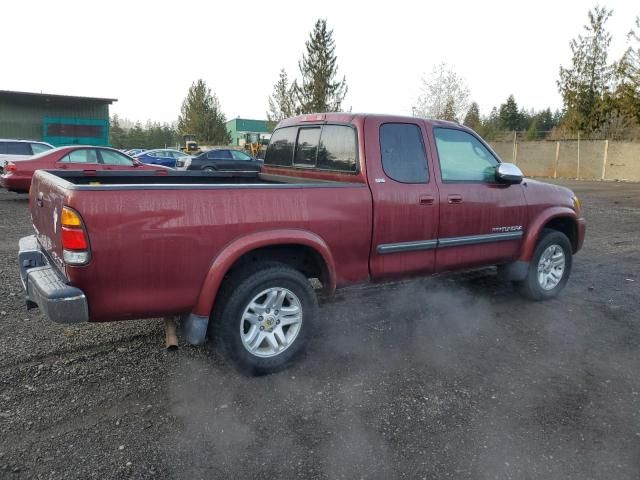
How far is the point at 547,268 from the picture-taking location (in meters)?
5.28

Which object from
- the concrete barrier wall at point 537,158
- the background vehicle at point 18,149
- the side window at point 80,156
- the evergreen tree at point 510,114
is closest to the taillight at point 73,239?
the side window at point 80,156

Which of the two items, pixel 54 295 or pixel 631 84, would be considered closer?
pixel 54 295

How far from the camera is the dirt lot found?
8.34 ft

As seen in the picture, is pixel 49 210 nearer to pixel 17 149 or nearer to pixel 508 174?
pixel 508 174

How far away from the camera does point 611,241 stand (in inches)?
343

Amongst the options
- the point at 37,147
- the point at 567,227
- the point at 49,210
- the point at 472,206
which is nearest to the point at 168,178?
the point at 49,210

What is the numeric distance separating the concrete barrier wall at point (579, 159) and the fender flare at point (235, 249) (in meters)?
26.5

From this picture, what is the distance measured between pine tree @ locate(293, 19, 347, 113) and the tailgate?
113 feet

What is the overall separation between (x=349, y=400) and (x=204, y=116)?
51.9 meters

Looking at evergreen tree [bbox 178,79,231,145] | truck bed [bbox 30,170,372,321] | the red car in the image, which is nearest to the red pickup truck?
truck bed [bbox 30,170,372,321]

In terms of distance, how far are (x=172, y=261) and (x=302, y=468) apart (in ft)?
4.59

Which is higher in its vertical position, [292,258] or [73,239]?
[73,239]

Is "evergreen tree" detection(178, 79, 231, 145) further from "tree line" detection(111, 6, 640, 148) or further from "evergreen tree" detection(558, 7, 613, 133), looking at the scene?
"evergreen tree" detection(558, 7, 613, 133)

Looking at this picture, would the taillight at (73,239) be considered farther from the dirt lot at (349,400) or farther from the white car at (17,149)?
the white car at (17,149)
